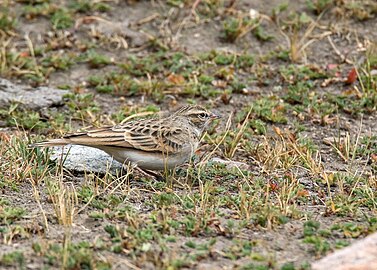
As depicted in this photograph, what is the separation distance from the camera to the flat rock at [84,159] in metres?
10.0

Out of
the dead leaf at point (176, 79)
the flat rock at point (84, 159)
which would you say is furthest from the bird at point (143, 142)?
the dead leaf at point (176, 79)

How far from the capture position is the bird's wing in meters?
9.75

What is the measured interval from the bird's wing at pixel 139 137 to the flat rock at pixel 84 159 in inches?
11.4

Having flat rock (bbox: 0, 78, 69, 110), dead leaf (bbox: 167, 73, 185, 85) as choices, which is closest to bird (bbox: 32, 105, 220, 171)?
flat rock (bbox: 0, 78, 69, 110)

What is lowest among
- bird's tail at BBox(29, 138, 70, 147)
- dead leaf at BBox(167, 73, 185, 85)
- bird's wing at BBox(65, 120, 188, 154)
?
dead leaf at BBox(167, 73, 185, 85)

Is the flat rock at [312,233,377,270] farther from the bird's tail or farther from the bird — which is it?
the bird's tail

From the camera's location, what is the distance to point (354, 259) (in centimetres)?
686

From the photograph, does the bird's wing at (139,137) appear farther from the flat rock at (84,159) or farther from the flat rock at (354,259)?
the flat rock at (354,259)

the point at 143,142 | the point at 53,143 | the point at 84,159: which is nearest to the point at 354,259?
the point at 143,142

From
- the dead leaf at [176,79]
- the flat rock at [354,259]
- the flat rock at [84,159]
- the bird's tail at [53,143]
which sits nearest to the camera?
the flat rock at [354,259]

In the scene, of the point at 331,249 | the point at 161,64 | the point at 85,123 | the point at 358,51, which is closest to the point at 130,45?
the point at 161,64

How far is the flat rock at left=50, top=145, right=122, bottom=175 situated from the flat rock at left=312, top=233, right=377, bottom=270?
3499mm

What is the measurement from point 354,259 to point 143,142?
361 cm

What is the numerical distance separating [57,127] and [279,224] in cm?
432
